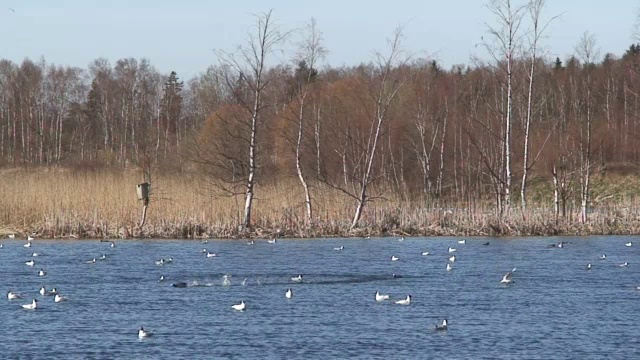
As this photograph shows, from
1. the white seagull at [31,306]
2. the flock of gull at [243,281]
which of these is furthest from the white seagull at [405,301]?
the white seagull at [31,306]

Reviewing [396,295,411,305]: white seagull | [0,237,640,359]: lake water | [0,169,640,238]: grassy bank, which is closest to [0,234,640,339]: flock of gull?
[396,295,411,305]: white seagull

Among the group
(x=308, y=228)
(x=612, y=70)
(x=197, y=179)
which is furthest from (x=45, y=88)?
(x=308, y=228)

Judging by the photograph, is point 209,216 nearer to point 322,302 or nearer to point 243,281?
point 243,281

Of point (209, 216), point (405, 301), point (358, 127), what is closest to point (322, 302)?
point (405, 301)

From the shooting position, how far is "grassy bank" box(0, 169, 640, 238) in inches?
1630

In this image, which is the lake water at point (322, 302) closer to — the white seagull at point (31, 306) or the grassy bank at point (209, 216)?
the white seagull at point (31, 306)

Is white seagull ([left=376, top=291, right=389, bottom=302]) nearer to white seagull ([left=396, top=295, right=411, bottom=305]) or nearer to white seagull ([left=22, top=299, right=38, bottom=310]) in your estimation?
white seagull ([left=396, top=295, right=411, bottom=305])

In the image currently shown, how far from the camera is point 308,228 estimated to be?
4225 cm

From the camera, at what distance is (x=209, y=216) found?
143 ft

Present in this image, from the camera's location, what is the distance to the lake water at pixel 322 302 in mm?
19672

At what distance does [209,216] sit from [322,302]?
61.4 feet

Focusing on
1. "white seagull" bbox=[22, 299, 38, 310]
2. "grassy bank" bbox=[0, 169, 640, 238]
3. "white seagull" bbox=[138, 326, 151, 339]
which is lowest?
"white seagull" bbox=[138, 326, 151, 339]

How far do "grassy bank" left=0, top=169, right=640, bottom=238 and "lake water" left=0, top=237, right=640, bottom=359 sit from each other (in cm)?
197

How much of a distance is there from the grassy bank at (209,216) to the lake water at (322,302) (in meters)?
1.97
